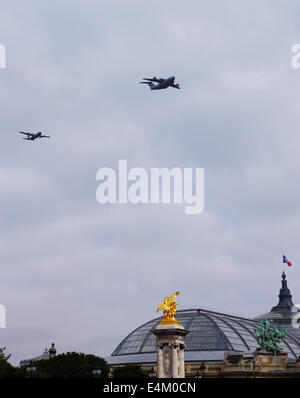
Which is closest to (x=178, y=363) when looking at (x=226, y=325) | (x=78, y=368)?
(x=78, y=368)

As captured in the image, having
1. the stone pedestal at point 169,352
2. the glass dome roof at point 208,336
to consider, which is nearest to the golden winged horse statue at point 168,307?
the stone pedestal at point 169,352

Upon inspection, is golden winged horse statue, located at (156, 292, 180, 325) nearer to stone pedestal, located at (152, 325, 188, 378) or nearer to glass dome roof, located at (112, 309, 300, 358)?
stone pedestal, located at (152, 325, 188, 378)

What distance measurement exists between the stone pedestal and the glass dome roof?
Result: 283ft

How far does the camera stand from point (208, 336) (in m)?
164

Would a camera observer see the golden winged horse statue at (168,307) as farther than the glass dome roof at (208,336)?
No

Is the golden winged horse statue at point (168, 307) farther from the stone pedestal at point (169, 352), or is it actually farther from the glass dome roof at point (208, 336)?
the glass dome roof at point (208, 336)

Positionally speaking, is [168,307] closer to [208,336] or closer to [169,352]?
[169,352]

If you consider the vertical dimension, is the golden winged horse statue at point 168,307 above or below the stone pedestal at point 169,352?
above

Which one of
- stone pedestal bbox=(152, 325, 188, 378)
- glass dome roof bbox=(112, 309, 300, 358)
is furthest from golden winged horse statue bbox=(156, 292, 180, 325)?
glass dome roof bbox=(112, 309, 300, 358)

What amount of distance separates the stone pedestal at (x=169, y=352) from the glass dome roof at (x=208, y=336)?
3395 inches

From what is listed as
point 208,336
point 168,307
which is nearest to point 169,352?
point 168,307

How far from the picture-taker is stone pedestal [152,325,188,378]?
71688 mm

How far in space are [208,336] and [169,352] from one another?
93479 millimetres

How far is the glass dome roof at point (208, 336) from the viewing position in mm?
161250
